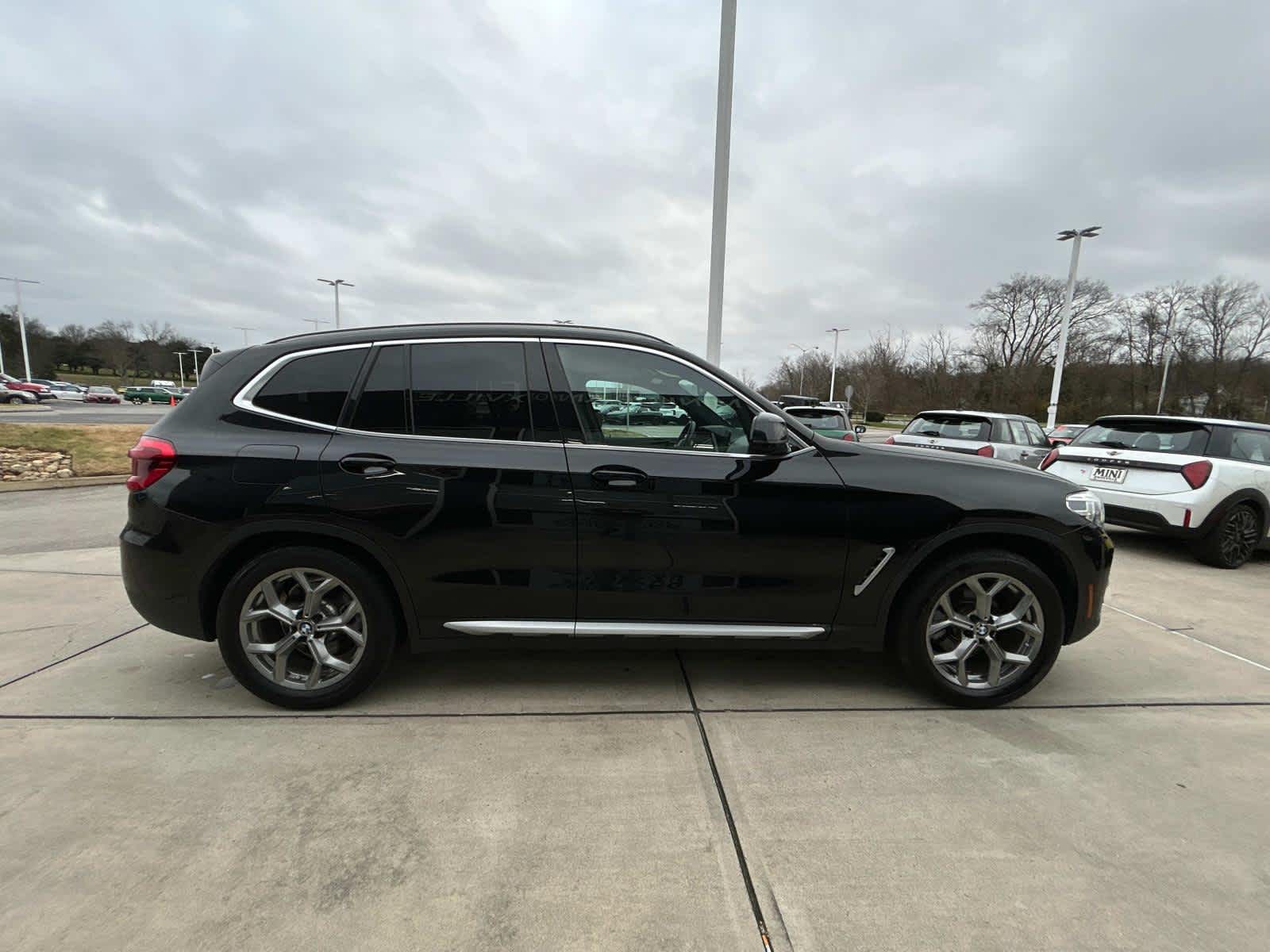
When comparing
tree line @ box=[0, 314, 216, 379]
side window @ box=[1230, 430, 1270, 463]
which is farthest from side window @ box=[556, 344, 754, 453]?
tree line @ box=[0, 314, 216, 379]

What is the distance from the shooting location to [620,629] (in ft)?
9.57

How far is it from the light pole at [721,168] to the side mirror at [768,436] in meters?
6.05

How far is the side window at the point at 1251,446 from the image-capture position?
610 centimetres

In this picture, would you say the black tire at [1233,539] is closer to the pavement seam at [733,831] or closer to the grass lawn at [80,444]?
the pavement seam at [733,831]

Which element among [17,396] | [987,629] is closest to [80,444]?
[987,629]

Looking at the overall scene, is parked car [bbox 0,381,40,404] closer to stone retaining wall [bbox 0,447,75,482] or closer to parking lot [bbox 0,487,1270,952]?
stone retaining wall [bbox 0,447,75,482]

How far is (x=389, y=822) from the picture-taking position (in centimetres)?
219

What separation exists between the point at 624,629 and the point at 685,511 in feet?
2.10

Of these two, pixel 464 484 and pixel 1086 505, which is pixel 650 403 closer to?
pixel 464 484

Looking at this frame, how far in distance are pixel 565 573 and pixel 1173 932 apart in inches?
92.6

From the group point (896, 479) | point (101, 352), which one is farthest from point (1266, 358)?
point (101, 352)

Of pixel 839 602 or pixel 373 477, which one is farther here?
pixel 839 602

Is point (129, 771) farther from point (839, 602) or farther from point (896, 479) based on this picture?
point (896, 479)

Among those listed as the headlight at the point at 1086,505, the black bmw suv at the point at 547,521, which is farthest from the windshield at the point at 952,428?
the black bmw suv at the point at 547,521
